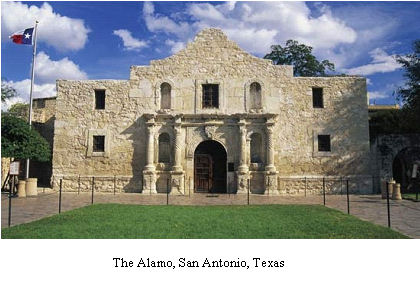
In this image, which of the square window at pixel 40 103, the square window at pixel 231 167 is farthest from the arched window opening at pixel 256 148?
the square window at pixel 40 103

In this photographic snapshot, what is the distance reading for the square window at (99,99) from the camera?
761 inches

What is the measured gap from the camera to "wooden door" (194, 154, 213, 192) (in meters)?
18.4

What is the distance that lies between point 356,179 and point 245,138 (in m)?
6.48

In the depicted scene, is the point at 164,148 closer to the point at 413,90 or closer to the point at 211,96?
the point at 211,96

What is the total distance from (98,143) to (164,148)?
380 centimetres

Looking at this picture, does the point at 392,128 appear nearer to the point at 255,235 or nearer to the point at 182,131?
the point at 182,131

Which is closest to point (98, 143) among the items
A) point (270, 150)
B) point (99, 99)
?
point (99, 99)

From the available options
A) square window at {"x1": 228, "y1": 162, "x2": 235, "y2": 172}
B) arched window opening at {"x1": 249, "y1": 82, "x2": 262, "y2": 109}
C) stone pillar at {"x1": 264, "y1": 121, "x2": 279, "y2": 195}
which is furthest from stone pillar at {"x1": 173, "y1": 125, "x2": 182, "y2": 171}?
stone pillar at {"x1": 264, "y1": 121, "x2": 279, "y2": 195}

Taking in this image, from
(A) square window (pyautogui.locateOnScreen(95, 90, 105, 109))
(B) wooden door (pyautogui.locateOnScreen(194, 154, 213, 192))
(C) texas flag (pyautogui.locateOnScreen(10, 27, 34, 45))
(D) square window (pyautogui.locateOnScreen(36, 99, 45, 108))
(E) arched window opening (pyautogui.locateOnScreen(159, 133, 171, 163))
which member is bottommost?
(B) wooden door (pyautogui.locateOnScreen(194, 154, 213, 192))

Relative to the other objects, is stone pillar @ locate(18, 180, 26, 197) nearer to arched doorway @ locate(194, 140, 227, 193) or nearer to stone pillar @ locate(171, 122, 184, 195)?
stone pillar @ locate(171, 122, 184, 195)

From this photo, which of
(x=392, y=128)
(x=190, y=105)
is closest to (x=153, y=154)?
(x=190, y=105)

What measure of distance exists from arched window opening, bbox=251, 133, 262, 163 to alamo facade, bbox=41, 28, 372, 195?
6cm

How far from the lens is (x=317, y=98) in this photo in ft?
62.8
